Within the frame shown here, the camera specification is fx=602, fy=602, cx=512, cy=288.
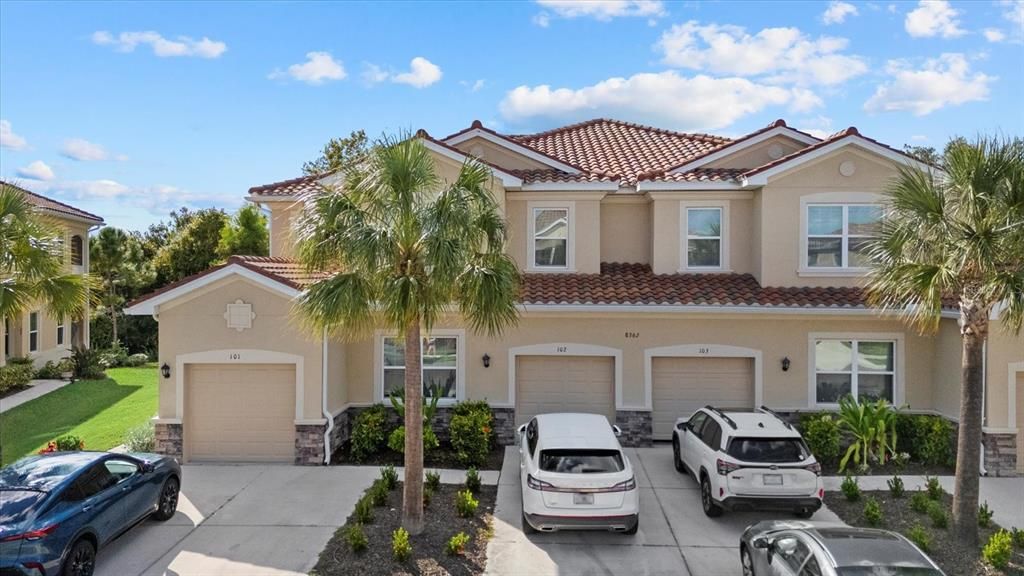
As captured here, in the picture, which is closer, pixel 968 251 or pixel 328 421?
pixel 968 251

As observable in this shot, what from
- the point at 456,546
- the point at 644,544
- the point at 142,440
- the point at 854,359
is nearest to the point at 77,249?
the point at 142,440

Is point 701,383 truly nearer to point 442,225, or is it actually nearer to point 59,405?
point 442,225

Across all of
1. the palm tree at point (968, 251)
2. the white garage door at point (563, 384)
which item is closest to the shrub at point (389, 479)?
the white garage door at point (563, 384)

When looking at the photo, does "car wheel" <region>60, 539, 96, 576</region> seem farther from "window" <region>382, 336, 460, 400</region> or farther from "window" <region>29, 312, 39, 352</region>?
"window" <region>29, 312, 39, 352</region>

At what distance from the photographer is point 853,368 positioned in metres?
14.2

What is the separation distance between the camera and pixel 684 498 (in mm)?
10898

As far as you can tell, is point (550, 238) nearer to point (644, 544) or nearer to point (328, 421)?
point (328, 421)

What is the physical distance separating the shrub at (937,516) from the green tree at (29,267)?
590 inches

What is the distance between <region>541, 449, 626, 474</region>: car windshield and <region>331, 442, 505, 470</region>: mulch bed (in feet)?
12.4

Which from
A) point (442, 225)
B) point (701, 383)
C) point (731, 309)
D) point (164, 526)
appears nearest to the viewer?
point (442, 225)

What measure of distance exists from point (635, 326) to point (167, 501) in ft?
32.6

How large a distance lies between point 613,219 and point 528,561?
393 inches

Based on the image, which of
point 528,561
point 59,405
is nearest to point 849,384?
point 528,561

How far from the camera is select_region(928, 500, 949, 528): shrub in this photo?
952cm
